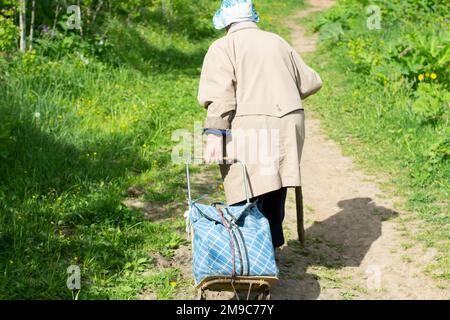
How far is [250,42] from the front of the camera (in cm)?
428

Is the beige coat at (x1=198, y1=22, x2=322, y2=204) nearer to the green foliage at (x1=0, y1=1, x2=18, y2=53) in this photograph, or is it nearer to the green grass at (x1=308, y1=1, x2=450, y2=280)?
the green grass at (x1=308, y1=1, x2=450, y2=280)

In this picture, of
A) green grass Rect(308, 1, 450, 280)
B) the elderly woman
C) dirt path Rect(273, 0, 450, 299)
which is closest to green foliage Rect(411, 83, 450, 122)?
green grass Rect(308, 1, 450, 280)

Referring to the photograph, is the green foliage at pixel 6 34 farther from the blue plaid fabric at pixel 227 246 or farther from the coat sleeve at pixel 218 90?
the blue plaid fabric at pixel 227 246

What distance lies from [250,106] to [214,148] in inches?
14.0

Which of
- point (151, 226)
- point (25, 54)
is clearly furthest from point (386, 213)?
point (25, 54)

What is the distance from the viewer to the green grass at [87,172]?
463 centimetres

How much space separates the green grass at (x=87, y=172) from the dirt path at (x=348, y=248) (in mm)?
925

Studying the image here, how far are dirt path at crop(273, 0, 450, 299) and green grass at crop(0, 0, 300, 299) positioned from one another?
925 millimetres

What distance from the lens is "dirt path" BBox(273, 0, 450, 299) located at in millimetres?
4676

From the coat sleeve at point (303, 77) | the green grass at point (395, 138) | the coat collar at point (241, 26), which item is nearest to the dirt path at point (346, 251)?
the green grass at point (395, 138)

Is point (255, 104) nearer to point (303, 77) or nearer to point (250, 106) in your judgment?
point (250, 106)

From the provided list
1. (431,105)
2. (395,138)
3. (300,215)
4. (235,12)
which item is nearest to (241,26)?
(235,12)

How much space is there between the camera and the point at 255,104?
14.0 ft
